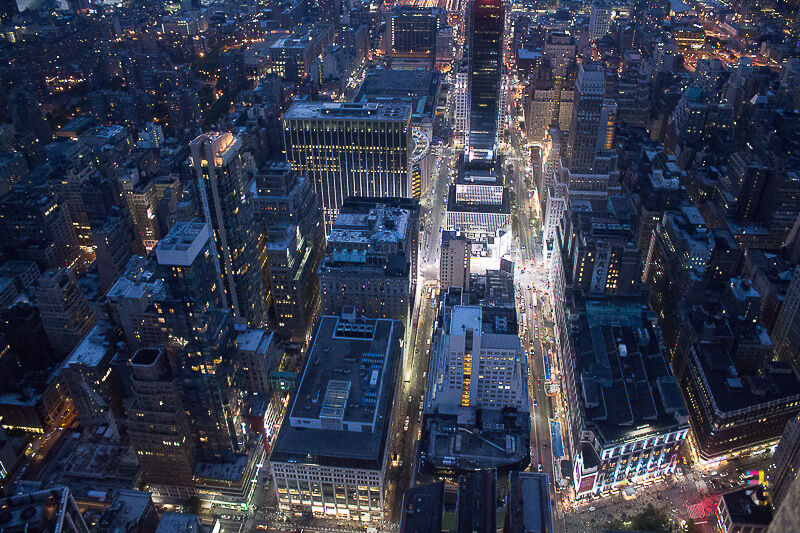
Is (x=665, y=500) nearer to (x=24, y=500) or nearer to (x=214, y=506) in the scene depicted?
(x=214, y=506)

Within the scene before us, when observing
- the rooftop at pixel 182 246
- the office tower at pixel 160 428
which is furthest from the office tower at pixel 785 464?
the rooftop at pixel 182 246

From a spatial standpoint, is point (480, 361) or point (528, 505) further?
point (480, 361)

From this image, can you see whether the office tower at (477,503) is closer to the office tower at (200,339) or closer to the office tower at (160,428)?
the office tower at (200,339)

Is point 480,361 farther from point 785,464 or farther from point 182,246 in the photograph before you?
point 182,246

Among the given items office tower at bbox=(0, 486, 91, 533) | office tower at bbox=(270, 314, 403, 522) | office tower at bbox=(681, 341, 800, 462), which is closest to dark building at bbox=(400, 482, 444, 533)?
office tower at bbox=(270, 314, 403, 522)

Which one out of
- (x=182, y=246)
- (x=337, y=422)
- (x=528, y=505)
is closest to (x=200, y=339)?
(x=182, y=246)

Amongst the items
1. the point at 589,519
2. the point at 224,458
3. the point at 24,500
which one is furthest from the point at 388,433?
the point at 24,500

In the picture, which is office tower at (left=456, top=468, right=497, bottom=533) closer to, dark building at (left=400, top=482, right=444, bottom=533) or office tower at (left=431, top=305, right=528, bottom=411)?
dark building at (left=400, top=482, right=444, bottom=533)
